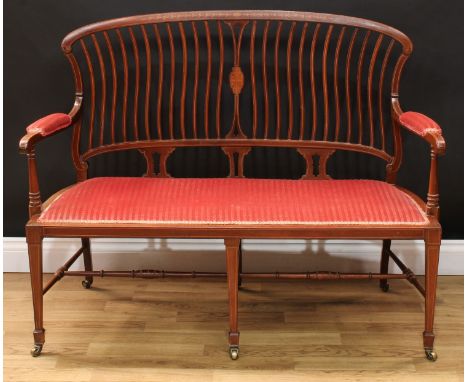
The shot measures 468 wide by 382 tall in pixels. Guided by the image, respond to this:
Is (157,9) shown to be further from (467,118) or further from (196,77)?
(467,118)

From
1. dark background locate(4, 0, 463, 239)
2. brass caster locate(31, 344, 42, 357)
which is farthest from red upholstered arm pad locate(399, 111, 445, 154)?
brass caster locate(31, 344, 42, 357)

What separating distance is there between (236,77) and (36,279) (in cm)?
96

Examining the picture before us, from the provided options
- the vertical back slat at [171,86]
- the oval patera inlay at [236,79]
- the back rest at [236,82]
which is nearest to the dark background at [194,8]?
the back rest at [236,82]

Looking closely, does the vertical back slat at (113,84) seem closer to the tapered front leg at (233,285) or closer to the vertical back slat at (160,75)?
the vertical back slat at (160,75)

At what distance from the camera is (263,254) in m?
2.60

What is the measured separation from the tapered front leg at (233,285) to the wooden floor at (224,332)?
0.06 metres

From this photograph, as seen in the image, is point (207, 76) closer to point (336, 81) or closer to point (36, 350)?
point (336, 81)

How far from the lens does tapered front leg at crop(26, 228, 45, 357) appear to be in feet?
6.30

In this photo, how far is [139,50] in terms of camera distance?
239cm

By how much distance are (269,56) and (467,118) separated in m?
0.81

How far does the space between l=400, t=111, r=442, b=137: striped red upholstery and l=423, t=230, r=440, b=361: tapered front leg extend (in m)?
0.31

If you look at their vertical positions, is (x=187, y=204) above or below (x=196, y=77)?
below

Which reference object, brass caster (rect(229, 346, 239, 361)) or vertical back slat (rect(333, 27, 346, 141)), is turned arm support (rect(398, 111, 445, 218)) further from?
brass caster (rect(229, 346, 239, 361))

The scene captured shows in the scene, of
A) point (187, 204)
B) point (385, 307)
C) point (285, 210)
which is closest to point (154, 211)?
point (187, 204)
